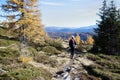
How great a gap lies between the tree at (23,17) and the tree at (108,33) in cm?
2165

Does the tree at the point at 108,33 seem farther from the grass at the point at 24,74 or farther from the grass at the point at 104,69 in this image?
the grass at the point at 24,74

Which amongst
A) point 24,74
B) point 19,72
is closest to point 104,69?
point 24,74

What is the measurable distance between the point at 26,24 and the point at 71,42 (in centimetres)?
553

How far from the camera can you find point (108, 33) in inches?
1902

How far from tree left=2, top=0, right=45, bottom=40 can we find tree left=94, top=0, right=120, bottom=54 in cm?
2165

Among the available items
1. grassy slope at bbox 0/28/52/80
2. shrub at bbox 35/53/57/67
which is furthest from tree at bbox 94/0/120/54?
grassy slope at bbox 0/28/52/80

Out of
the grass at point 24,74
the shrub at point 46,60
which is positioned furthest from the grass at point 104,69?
the grass at point 24,74

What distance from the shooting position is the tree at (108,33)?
157 feet

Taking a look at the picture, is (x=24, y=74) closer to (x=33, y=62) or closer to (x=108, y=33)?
(x=33, y=62)

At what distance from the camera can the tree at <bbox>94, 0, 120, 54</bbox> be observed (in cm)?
4781

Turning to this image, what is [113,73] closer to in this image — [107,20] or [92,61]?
[92,61]

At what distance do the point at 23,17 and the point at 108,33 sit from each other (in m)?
24.0

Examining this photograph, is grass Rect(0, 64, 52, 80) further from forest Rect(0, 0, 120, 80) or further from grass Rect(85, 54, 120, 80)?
grass Rect(85, 54, 120, 80)

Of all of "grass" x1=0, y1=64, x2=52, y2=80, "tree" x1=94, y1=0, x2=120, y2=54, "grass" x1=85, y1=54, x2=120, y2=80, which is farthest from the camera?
"tree" x1=94, y1=0, x2=120, y2=54
